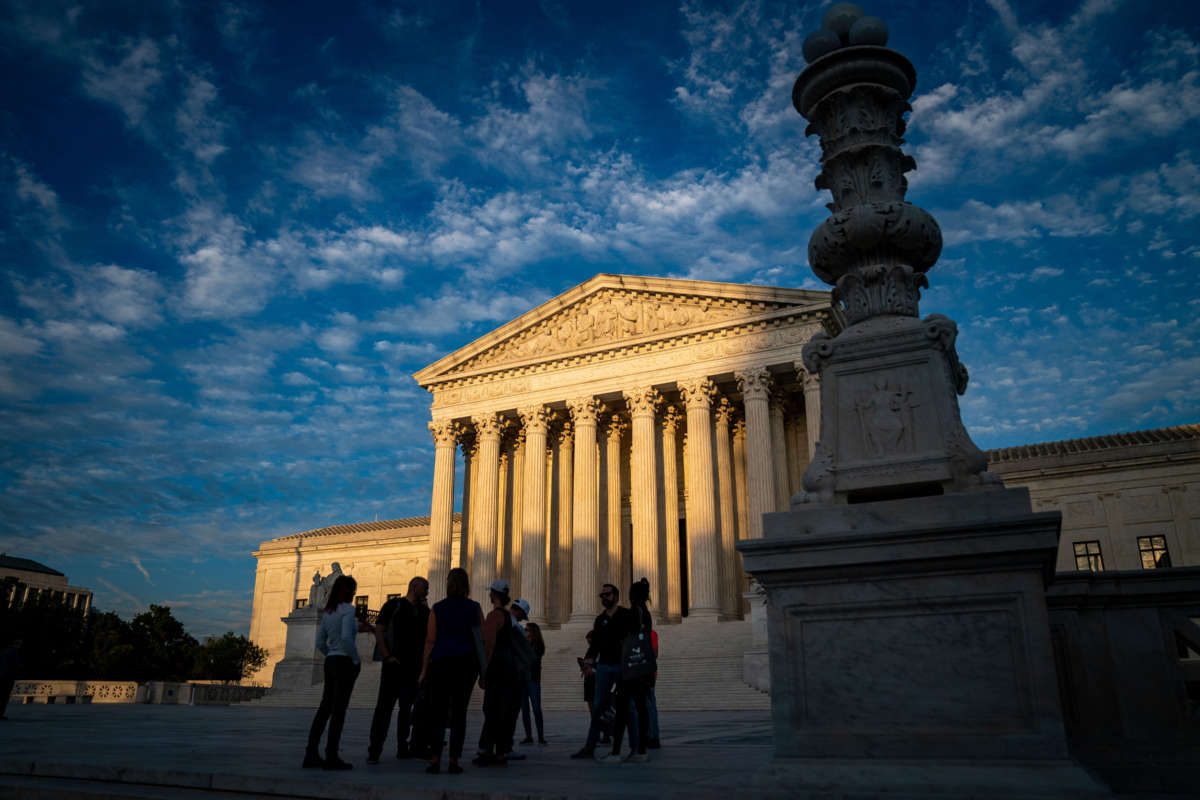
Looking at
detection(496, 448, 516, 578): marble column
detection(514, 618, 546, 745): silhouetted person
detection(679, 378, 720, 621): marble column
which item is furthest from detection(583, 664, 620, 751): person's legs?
detection(496, 448, 516, 578): marble column

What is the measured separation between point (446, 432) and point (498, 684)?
31144mm

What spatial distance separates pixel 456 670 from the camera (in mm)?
7320

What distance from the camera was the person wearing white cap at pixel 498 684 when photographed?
25.4 ft

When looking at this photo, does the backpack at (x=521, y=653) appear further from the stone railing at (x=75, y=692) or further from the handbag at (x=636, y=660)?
the stone railing at (x=75, y=692)

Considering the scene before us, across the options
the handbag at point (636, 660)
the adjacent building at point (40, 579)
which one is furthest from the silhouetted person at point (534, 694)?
the adjacent building at point (40, 579)

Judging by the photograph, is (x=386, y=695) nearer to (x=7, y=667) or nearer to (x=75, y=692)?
(x=7, y=667)

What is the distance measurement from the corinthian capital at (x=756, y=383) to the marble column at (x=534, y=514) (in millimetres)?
8867

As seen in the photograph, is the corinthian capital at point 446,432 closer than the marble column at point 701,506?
No

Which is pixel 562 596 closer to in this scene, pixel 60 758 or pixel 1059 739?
pixel 60 758

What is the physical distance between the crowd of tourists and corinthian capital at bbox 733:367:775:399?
23.4m

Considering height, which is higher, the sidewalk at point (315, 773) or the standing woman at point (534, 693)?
the standing woman at point (534, 693)

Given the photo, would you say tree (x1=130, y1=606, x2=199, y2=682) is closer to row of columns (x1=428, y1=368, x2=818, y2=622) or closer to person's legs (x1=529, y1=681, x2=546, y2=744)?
row of columns (x1=428, y1=368, x2=818, y2=622)

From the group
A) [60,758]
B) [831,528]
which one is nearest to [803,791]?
[831,528]

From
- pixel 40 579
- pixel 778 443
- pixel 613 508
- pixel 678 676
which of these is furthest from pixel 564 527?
pixel 40 579
